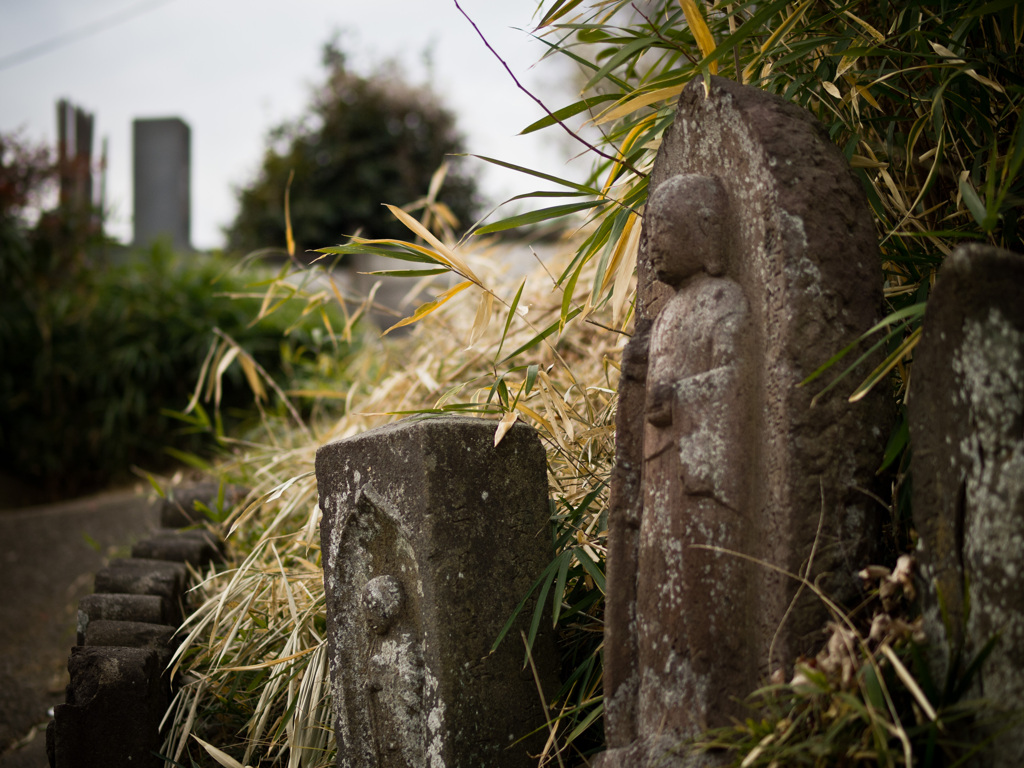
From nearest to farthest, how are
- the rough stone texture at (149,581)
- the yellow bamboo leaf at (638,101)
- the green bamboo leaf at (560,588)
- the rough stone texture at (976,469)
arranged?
the rough stone texture at (976,469) → the green bamboo leaf at (560,588) → the yellow bamboo leaf at (638,101) → the rough stone texture at (149,581)

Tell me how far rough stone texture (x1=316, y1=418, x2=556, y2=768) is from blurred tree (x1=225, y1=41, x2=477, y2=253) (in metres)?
7.62

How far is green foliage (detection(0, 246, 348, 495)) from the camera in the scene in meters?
5.60

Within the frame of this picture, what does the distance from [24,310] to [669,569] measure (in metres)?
6.17

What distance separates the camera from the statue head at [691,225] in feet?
4.58

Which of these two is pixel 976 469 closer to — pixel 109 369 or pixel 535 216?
pixel 535 216

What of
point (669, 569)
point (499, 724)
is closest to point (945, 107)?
point (669, 569)

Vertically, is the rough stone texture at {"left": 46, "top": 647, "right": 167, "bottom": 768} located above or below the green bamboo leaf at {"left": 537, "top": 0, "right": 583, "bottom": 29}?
below

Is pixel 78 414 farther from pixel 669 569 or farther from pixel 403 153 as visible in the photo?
pixel 669 569

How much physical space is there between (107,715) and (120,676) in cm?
10

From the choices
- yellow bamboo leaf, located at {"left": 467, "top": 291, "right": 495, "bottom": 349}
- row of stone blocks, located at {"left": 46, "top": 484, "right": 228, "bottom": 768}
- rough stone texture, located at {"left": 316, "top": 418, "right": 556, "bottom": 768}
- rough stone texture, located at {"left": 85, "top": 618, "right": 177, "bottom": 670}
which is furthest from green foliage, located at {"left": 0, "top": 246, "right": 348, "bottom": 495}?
rough stone texture, located at {"left": 316, "top": 418, "right": 556, "bottom": 768}

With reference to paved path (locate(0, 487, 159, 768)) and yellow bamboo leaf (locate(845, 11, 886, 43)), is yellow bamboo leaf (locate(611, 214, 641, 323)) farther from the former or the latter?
paved path (locate(0, 487, 159, 768))

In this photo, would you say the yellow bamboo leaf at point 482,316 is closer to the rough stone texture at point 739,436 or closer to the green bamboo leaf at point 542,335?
the green bamboo leaf at point 542,335

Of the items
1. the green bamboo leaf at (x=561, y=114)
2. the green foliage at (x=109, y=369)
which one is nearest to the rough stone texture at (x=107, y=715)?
the green bamboo leaf at (x=561, y=114)

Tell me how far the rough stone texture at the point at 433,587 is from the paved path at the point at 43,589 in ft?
4.53
